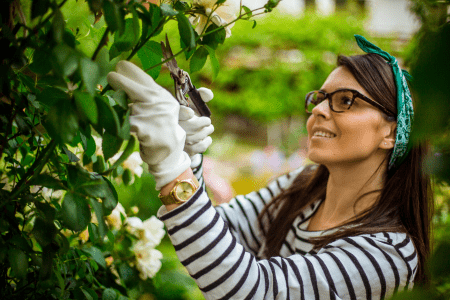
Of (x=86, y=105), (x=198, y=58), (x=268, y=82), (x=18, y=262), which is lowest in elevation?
(x=18, y=262)

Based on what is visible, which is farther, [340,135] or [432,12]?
[340,135]

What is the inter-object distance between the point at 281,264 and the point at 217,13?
2.23 ft

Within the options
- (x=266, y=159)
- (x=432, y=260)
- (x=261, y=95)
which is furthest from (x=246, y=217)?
(x=261, y=95)

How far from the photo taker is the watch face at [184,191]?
846 mm

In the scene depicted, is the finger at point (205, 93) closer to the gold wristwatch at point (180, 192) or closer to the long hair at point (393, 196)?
the gold wristwatch at point (180, 192)

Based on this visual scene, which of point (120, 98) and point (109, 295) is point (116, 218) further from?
point (120, 98)

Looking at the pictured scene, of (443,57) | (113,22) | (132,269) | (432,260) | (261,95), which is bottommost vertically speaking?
(132,269)

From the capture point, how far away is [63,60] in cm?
44

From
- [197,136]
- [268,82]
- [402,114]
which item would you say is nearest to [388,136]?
[402,114]

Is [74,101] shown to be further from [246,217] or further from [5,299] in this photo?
[246,217]

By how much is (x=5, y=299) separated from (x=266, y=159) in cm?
376

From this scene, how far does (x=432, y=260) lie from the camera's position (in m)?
0.27

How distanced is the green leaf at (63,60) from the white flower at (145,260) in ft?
2.61

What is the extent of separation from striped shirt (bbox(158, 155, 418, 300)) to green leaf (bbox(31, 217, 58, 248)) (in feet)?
1.01
